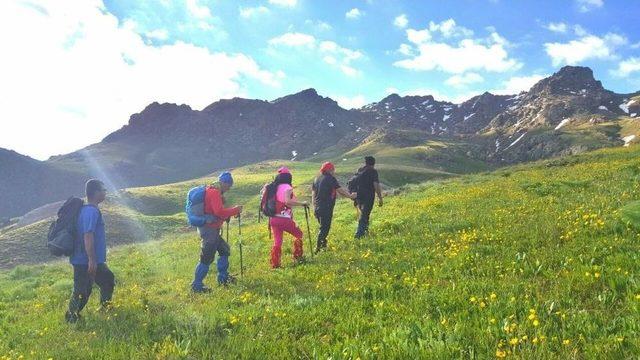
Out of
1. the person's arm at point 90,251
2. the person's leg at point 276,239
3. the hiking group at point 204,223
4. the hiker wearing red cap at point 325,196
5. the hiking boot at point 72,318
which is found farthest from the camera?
the hiker wearing red cap at point 325,196

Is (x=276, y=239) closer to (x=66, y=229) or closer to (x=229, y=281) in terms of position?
(x=229, y=281)

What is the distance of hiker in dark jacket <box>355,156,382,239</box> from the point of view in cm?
1667

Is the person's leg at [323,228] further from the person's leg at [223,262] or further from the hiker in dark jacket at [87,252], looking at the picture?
the hiker in dark jacket at [87,252]

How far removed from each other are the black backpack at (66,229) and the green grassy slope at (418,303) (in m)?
Answer: 1.59

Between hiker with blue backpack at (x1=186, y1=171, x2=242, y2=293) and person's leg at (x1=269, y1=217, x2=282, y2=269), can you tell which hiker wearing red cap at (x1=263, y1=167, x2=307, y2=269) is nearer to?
person's leg at (x1=269, y1=217, x2=282, y2=269)

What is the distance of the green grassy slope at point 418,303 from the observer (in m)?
5.98

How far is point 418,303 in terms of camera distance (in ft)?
25.7

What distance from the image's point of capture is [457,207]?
18.6 m

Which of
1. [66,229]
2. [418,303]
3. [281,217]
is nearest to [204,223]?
[281,217]

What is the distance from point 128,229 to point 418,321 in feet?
147

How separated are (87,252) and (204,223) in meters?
2.81

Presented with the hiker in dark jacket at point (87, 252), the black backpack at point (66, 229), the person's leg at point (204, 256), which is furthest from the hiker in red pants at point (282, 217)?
the black backpack at point (66, 229)

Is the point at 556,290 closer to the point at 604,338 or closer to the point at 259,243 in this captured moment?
the point at 604,338

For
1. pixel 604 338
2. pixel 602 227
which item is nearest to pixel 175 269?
pixel 602 227
